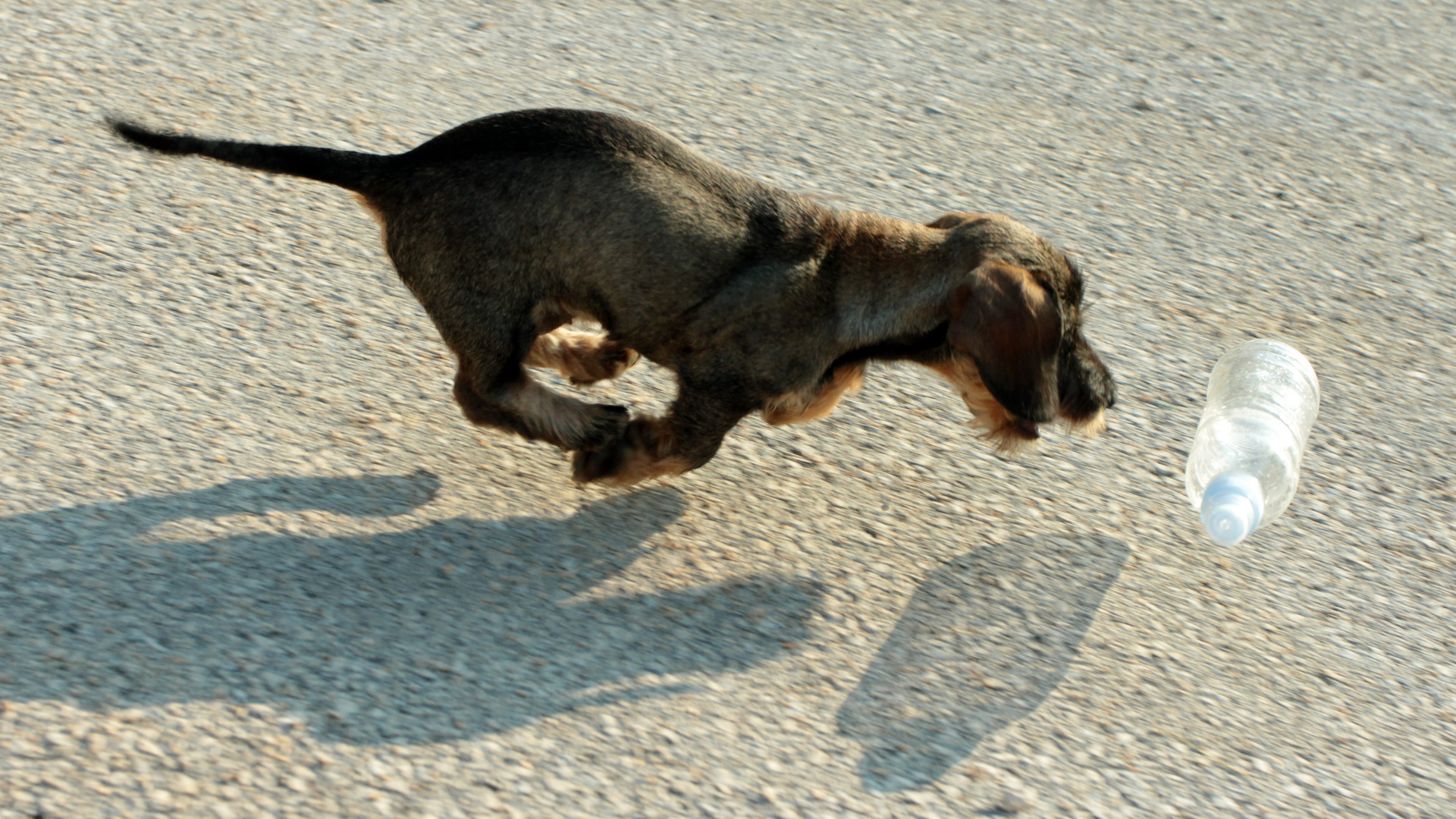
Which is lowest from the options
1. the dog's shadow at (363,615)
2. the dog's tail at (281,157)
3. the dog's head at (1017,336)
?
the dog's shadow at (363,615)

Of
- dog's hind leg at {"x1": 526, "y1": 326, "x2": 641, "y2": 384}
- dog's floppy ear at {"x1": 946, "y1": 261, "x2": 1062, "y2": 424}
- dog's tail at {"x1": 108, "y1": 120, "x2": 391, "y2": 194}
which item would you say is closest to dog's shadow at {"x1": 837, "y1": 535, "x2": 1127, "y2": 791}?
dog's floppy ear at {"x1": 946, "y1": 261, "x2": 1062, "y2": 424}

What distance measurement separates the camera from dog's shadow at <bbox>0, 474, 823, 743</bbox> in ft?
10.2

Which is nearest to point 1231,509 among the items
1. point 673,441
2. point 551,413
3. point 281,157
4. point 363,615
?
point 673,441

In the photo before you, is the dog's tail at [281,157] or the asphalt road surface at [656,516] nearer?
the asphalt road surface at [656,516]

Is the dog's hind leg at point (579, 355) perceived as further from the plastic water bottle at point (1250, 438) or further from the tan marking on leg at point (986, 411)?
the plastic water bottle at point (1250, 438)

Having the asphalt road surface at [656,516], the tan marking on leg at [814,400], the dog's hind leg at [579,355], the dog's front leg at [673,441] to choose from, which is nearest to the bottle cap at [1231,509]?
the asphalt road surface at [656,516]

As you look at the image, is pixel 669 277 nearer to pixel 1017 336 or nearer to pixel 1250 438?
pixel 1017 336

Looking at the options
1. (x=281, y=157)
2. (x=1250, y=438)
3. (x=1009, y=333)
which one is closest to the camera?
(x=1009, y=333)

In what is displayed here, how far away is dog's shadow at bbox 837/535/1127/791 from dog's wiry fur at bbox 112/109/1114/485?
510mm

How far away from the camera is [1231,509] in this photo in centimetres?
366

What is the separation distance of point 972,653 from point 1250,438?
1.33m

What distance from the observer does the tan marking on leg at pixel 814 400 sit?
3.88 meters

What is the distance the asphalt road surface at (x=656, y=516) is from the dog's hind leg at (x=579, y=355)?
0.95ft

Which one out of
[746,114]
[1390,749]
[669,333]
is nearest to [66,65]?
[746,114]
